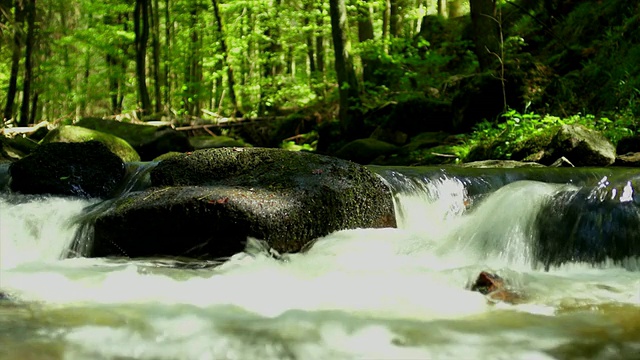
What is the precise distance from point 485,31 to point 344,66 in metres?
3.39

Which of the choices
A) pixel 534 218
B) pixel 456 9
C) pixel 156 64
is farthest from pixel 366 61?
pixel 534 218

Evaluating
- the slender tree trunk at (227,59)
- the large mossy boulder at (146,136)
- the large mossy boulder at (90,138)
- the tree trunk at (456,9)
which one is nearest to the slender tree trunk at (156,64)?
the slender tree trunk at (227,59)

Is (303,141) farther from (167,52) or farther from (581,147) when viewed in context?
(581,147)

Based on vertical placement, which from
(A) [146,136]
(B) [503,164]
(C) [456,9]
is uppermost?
(C) [456,9]

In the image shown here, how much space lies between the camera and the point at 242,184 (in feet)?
18.2

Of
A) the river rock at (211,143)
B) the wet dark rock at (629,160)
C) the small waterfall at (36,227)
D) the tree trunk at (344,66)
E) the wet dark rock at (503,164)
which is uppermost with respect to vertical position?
the tree trunk at (344,66)

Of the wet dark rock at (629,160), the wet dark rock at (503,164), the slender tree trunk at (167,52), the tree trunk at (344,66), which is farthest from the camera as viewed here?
the slender tree trunk at (167,52)

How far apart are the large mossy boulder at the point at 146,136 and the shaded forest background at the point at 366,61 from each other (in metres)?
2.93

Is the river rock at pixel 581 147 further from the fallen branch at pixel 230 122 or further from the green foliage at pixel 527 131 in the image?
the fallen branch at pixel 230 122

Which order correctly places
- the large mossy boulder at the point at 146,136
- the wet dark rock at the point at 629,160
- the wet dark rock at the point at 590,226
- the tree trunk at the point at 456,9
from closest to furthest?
the wet dark rock at the point at 590,226 < the wet dark rock at the point at 629,160 < the large mossy boulder at the point at 146,136 < the tree trunk at the point at 456,9

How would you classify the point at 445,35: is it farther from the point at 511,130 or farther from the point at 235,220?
the point at 235,220

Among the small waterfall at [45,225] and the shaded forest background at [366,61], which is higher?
the shaded forest background at [366,61]

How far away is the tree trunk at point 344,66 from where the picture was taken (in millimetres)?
13234

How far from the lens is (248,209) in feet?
16.0
